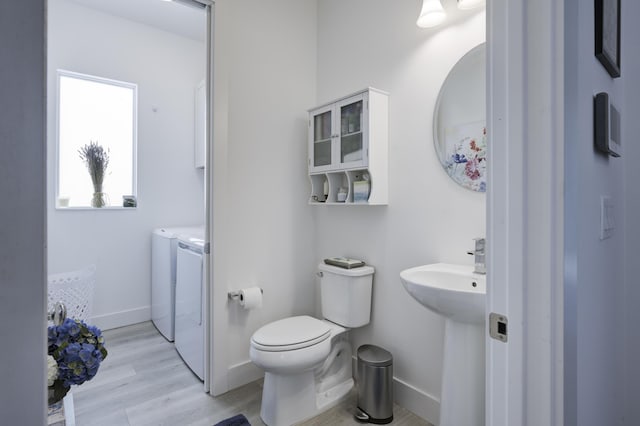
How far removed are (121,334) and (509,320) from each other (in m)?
3.22

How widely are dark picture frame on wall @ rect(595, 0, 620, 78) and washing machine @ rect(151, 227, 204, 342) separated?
2.50 metres

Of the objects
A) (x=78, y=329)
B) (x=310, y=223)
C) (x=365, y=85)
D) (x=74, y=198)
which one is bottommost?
(x=78, y=329)

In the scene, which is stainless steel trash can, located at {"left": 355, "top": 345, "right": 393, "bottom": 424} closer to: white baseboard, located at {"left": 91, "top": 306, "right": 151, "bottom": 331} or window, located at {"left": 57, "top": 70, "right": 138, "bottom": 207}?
white baseboard, located at {"left": 91, "top": 306, "right": 151, "bottom": 331}

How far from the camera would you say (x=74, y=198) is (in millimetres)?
2875

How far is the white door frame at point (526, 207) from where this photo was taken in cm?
56

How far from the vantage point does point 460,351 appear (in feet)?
4.40

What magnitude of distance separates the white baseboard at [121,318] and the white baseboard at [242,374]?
158cm

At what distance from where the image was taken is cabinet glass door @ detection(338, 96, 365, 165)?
6.33 feet

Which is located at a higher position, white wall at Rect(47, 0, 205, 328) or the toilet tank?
white wall at Rect(47, 0, 205, 328)

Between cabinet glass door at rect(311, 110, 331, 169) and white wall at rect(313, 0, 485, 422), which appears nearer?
white wall at rect(313, 0, 485, 422)

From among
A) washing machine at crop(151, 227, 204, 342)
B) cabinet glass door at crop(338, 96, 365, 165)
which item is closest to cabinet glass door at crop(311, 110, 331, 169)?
cabinet glass door at crop(338, 96, 365, 165)

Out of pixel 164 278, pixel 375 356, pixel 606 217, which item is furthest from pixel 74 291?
pixel 606 217

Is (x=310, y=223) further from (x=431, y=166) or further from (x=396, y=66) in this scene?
(x=396, y=66)

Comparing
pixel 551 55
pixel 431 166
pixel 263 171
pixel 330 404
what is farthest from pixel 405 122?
pixel 330 404
